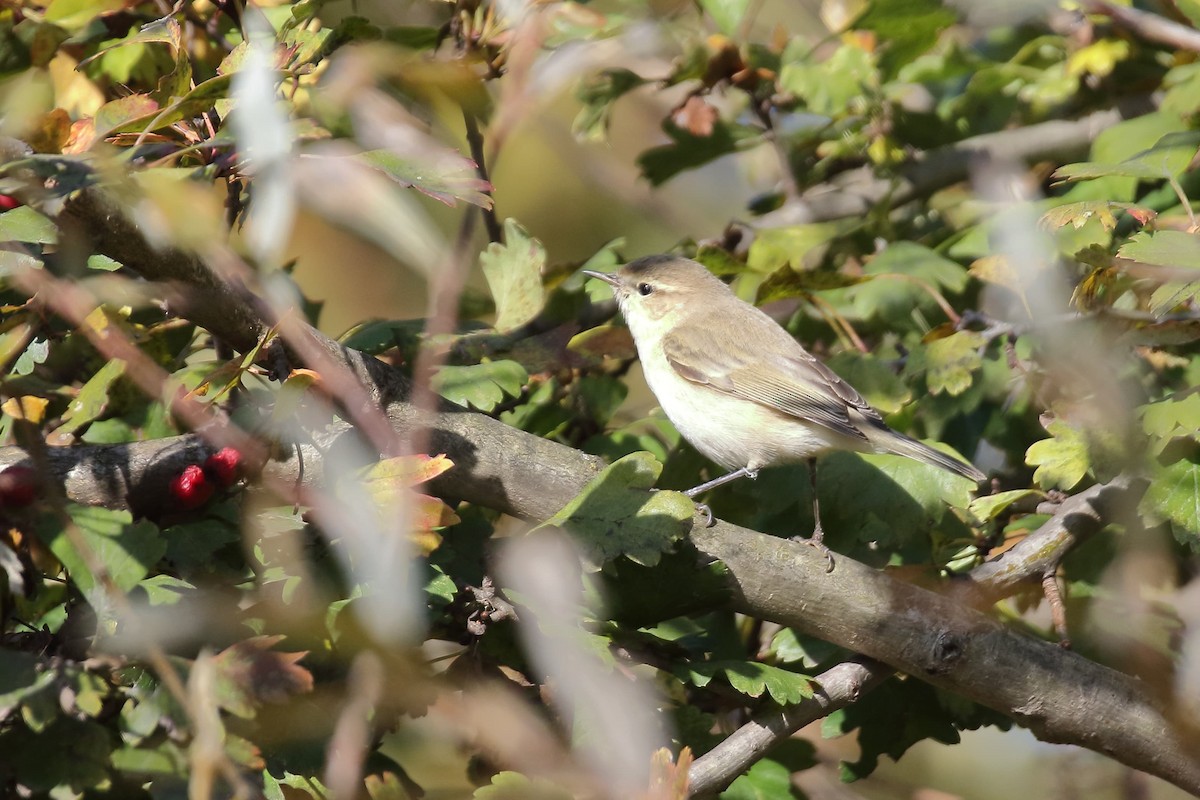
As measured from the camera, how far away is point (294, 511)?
2061mm

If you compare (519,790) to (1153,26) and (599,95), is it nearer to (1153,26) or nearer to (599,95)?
(599,95)

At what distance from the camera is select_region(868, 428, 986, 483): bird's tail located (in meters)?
2.76

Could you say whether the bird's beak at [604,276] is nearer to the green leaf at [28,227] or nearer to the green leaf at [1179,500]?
the green leaf at [1179,500]

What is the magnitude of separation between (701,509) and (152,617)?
49.4 inches

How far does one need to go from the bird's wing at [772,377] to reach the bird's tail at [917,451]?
0.44 ft

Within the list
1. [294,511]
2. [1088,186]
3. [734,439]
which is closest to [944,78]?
[1088,186]

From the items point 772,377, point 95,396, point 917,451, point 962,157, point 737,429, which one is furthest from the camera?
point 772,377

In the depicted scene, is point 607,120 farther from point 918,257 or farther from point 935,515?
point 935,515

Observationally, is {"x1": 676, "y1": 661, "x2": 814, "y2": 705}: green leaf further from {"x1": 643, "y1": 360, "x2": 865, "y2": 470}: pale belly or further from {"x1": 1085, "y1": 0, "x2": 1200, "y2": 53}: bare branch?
{"x1": 1085, "y1": 0, "x2": 1200, "y2": 53}: bare branch

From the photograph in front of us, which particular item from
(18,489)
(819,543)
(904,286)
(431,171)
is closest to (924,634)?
(819,543)

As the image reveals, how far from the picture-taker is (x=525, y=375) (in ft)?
8.23

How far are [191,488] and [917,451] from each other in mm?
1807

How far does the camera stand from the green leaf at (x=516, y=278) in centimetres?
281

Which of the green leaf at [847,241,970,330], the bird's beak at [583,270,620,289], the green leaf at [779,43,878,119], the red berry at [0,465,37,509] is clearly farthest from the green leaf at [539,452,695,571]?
the green leaf at [779,43,878,119]
